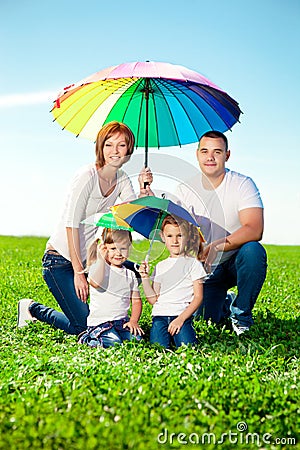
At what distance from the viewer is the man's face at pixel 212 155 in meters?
6.27

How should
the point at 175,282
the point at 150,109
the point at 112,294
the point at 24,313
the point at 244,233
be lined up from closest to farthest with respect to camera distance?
the point at 175,282
the point at 112,294
the point at 244,233
the point at 150,109
the point at 24,313

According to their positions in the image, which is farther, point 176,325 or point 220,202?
point 220,202

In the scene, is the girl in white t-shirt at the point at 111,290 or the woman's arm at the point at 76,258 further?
the woman's arm at the point at 76,258

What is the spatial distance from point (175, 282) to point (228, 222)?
38.2 inches

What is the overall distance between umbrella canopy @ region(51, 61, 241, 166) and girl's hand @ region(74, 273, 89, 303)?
64.0 inches

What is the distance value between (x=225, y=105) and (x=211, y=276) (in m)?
1.87

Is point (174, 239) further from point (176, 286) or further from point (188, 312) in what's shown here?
point (188, 312)

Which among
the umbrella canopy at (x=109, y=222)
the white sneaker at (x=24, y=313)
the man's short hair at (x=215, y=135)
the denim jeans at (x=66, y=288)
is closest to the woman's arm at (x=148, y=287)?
the umbrella canopy at (x=109, y=222)

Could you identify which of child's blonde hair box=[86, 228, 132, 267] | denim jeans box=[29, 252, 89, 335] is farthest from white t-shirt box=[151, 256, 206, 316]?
denim jeans box=[29, 252, 89, 335]

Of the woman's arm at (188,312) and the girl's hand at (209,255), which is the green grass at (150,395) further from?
the girl's hand at (209,255)

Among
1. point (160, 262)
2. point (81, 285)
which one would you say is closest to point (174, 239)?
point (160, 262)

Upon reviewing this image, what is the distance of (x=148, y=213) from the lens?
19.6 ft

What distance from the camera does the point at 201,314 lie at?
6855 millimetres

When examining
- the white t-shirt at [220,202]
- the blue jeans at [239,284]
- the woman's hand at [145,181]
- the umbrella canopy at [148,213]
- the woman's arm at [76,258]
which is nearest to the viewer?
the umbrella canopy at [148,213]
